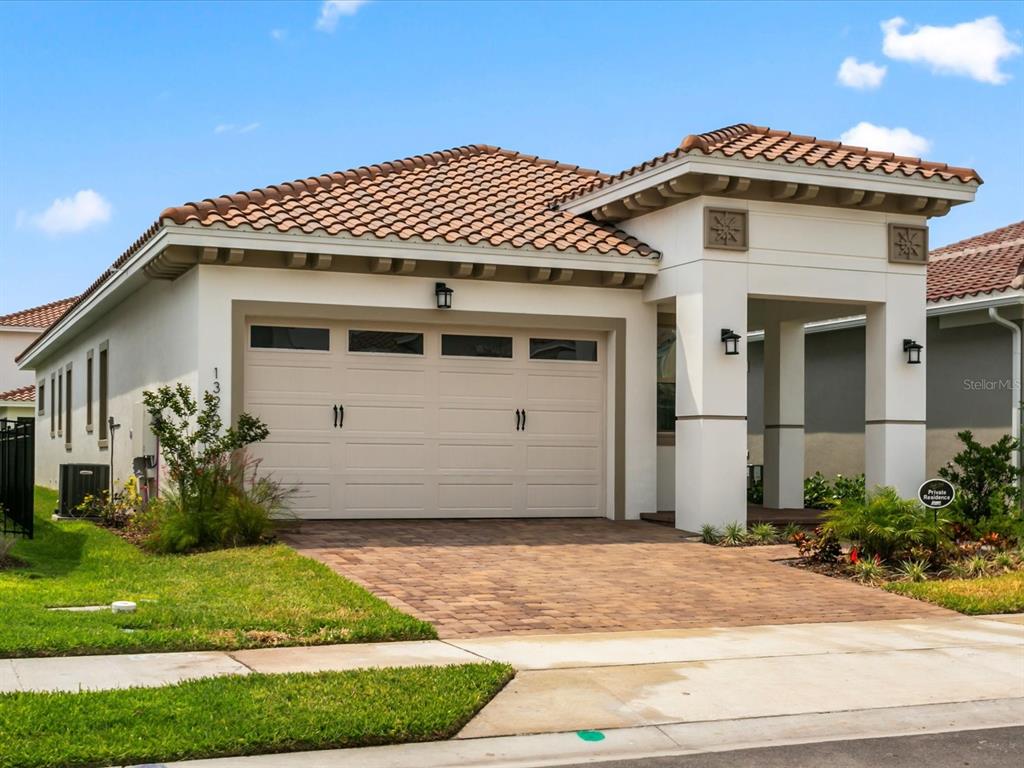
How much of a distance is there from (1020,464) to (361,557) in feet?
32.6

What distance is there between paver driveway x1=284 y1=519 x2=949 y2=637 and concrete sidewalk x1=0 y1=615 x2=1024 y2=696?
0.60 m

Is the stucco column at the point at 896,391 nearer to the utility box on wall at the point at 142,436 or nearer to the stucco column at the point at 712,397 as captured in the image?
the stucco column at the point at 712,397

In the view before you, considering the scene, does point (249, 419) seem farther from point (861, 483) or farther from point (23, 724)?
point (861, 483)

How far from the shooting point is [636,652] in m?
9.17

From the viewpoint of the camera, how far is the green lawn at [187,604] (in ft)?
29.3

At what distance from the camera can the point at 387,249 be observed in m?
15.5

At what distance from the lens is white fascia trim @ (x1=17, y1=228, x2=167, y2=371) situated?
50.3ft

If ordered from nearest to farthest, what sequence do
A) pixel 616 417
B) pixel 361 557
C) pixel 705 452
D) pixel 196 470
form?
pixel 361 557, pixel 196 470, pixel 705 452, pixel 616 417

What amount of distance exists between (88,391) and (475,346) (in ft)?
38.1

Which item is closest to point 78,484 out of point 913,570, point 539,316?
point 539,316

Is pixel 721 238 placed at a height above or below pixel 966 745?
above

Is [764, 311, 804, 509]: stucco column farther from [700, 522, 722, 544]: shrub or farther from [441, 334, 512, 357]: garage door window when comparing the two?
[441, 334, 512, 357]: garage door window

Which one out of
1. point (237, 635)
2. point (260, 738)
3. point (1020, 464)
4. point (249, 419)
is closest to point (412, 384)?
point (249, 419)

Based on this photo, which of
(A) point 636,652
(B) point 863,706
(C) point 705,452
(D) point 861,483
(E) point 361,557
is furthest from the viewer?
(D) point 861,483
